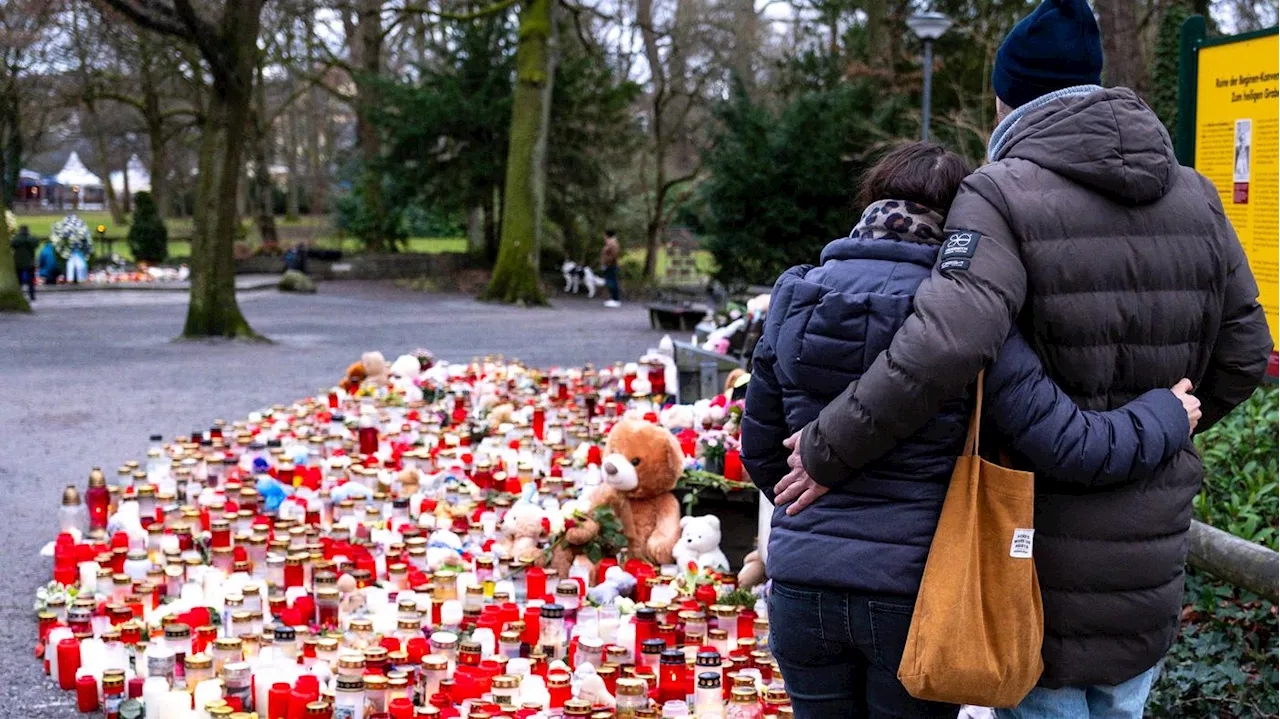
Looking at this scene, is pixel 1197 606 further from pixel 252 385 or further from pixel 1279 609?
pixel 252 385

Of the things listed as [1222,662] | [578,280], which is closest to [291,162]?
[578,280]

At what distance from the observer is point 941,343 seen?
230 centimetres

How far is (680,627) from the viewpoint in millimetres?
5152

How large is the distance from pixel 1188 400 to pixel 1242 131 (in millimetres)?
2413

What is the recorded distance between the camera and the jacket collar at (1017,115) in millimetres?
2535

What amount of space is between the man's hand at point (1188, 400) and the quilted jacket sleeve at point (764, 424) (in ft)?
2.34

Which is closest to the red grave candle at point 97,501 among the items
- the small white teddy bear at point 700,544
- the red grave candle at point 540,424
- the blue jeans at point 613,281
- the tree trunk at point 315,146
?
the red grave candle at point 540,424

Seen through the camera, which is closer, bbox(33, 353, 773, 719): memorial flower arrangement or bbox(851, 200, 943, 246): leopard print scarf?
bbox(851, 200, 943, 246): leopard print scarf

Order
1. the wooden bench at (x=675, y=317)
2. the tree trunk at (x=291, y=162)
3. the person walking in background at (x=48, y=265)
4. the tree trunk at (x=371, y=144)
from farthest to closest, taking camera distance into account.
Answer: the tree trunk at (x=291, y=162) < the tree trunk at (x=371, y=144) < the person walking in background at (x=48, y=265) < the wooden bench at (x=675, y=317)

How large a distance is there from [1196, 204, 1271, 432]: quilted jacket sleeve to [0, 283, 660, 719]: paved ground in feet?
12.5

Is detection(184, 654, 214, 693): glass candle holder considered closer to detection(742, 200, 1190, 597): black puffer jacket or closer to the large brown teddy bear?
the large brown teddy bear

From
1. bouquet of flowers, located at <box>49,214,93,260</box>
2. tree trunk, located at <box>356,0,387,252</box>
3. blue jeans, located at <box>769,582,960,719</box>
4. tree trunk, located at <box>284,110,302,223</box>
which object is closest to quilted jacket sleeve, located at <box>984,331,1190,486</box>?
blue jeans, located at <box>769,582,960,719</box>

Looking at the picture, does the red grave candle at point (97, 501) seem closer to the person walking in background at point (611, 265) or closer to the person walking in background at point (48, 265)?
the person walking in background at point (611, 265)

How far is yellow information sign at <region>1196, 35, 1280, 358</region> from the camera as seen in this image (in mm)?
4457
